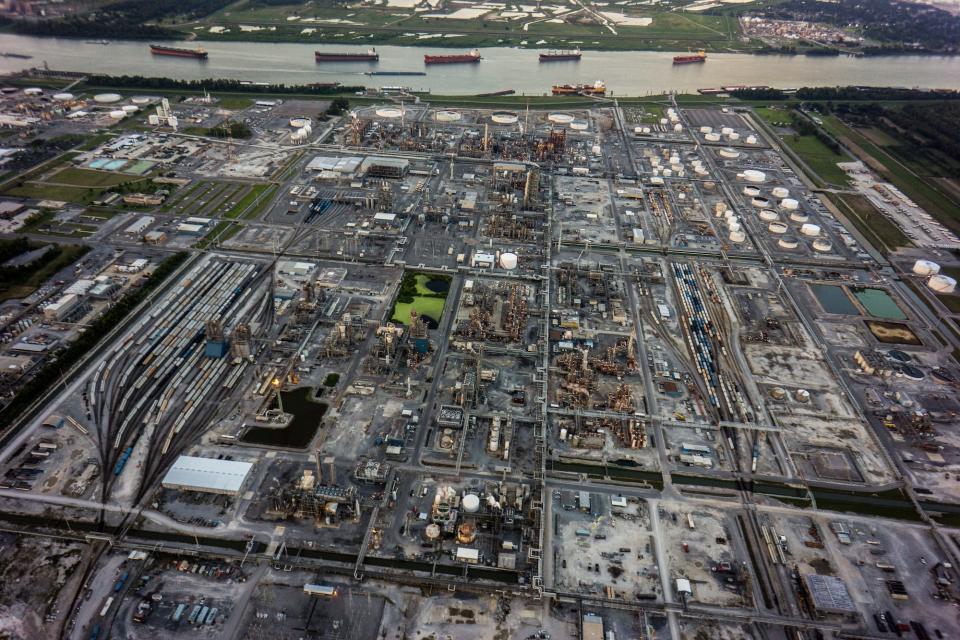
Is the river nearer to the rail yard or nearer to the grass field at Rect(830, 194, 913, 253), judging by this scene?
the rail yard

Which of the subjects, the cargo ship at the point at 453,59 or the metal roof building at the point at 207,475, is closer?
the metal roof building at the point at 207,475

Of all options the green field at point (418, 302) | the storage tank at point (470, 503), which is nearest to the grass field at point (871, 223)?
the green field at point (418, 302)

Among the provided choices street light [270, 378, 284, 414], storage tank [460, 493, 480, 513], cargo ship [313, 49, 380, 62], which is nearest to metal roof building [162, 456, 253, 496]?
street light [270, 378, 284, 414]

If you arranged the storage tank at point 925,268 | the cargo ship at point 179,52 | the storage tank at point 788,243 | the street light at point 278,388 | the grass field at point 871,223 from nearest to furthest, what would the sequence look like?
the street light at point 278,388
the storage tank at point 925,268
the storage tank at point 788,243
the grass field at point 871,223
the cargo ship at point 179,52

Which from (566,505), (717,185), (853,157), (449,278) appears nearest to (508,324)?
(449,278)

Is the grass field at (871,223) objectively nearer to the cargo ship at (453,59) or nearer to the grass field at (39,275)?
the cargo ship at (453,59)

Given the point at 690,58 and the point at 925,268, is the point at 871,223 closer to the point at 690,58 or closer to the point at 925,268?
the point at 925,268

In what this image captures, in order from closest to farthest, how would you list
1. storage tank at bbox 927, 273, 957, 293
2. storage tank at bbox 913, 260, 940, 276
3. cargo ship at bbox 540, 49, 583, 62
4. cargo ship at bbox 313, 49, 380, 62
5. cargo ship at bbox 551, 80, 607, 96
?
storage tank at bbox 927, 273, 957, 293, storage tank at bbox 913, 260, 940, 276, cargo ship at bbox 551, 80, 607, 96, cargo ship at bbox 313, 49, 380, 62, cargo ship at bbox 540, 49, 583, 62
